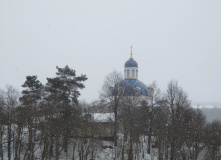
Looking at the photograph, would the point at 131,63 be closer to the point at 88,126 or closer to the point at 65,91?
the point at 65,91

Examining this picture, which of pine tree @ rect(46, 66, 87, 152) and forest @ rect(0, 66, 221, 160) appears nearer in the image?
forest @ rect(0, 66, 221, 160)

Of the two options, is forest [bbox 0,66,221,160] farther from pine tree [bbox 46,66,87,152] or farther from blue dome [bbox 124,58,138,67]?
blue dome [bbox 124,58,138,67]

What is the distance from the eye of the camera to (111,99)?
27.9 metres

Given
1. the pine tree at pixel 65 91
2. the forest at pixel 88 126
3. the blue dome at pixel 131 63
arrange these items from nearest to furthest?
1. the forest at pixel 88 126
2. the pine tree at pixel 65 91
3. the blue dome at pixel 131 63

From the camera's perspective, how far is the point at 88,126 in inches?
863

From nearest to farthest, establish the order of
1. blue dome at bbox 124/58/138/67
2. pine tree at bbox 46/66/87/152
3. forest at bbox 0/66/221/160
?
forest at bbox 0/66/221/160 → pine tree at bbox 46/66/87/152 → blue dome at bbox 124/58/138/67

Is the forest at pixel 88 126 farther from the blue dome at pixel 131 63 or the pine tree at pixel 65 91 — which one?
the blue dome at pixel 131 63

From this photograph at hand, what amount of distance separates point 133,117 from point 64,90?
304 inches

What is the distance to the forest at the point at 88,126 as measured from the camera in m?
18.9

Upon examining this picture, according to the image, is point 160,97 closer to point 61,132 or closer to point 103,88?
point 103,88

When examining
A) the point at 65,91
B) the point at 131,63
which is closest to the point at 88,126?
the point at 65,91

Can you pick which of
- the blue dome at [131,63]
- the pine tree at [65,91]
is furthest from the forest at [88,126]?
the blue dome at [131,63]

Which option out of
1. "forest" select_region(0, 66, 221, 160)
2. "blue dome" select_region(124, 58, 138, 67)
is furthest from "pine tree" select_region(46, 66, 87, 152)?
"blue dome" select_region(124, 58, 138, 67)

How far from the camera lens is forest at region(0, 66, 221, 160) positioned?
18859mm
